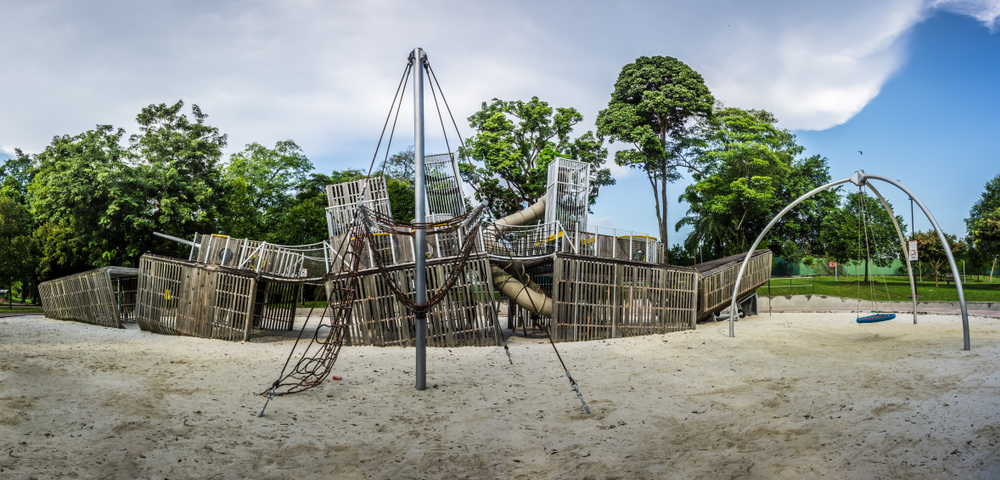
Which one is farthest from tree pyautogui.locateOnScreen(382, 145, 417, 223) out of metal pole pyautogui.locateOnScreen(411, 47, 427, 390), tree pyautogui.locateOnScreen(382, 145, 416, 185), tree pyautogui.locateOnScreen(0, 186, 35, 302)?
metal pole pyautogui.locateOnScreen(411, 47, 427, 390)

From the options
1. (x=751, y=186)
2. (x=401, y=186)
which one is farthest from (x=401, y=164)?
(x=751, y=186)

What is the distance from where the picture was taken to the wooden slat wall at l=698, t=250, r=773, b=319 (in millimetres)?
17250

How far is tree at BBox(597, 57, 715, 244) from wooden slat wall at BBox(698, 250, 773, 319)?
13.7m

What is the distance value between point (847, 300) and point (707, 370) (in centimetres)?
1757

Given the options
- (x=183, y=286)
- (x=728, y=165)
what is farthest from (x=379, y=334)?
(x=728, y=165)

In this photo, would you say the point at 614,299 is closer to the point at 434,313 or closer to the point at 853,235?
the point at 434,313

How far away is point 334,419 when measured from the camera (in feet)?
22.6

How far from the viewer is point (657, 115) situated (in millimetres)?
33719

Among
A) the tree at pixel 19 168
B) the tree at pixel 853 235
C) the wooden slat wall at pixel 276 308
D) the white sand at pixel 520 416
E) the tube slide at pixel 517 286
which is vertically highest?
the tree at pixel 19 168

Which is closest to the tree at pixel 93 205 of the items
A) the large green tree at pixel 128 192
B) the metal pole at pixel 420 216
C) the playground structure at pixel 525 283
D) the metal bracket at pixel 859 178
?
the large green tree at pixel 128 192

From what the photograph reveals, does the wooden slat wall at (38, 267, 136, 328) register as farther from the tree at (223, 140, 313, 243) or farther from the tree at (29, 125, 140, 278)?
the tree at (223, 140, 313, 243)

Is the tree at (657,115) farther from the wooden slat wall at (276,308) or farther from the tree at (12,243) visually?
the tree at (12,243)

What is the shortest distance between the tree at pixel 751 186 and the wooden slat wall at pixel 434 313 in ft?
70.3

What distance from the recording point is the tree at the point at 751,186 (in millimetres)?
31500
